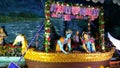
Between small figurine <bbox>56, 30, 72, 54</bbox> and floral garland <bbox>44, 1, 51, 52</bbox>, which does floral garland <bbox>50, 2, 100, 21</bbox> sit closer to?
floral garland <bbox>44, 1, 51, 52</bbox>

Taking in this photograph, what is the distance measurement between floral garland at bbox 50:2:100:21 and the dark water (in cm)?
42

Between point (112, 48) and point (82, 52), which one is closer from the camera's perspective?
point (82, 52)

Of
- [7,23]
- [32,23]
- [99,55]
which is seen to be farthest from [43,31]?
[99,55]

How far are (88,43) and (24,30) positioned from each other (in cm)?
138

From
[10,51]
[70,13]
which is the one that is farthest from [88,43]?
[10,51]

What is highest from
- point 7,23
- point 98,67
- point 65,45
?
point 7,23

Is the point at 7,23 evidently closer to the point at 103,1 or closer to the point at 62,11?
the point at 62,11

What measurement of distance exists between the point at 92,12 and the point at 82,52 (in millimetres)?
968

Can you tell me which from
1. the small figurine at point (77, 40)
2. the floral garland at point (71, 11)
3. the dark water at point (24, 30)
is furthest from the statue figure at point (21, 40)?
the small figurine at point (77, 40)

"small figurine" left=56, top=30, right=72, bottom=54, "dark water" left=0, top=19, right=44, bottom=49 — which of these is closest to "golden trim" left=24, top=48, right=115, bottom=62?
"small figurine" left=56, top=30, right=72, bottom=54

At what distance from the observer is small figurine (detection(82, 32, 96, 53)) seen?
7.94 metres

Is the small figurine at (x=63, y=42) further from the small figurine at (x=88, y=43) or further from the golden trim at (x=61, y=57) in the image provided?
the small figurine at (x=88, y=43)

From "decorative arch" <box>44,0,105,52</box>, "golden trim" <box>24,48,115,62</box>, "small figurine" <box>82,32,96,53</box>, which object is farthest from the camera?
"small figurine" <box>82,32,96,53</box>

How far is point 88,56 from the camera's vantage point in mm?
7738
